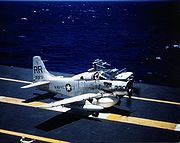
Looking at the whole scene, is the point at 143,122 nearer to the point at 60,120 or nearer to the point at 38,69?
the point at 60,120

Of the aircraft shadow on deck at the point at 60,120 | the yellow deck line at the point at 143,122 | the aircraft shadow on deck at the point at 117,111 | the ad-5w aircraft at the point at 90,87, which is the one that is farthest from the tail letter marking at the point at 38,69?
the yellow deck line at the point at 143,122

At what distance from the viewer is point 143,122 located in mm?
23484

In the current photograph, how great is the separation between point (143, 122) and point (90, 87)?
595cm

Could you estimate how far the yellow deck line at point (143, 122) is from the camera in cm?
2272

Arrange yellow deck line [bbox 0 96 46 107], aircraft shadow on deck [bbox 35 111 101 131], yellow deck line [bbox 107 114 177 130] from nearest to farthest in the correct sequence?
aircraft shadow on deck [bbox 35 111 101 131] → yellow deck line [bbox 107 114 177 130] → yellow deck line [bbox 0 96 46 107]

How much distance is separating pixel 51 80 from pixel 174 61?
57.3 meters

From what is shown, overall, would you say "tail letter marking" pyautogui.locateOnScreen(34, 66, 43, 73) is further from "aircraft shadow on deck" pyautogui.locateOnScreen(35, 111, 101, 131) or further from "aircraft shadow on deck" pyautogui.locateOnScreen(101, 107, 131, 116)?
"aircraft shadow on deck" pyautogui.locateOnScreen(101, 107, 131, 116)

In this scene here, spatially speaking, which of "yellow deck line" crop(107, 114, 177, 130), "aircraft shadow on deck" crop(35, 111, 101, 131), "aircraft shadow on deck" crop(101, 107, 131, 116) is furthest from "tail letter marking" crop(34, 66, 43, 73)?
"yellow deck line" crop(107, 114, 177, 130)

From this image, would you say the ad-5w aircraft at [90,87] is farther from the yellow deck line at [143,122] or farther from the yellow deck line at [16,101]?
the yellow deck line at [16,101]

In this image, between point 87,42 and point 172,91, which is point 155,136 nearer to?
point 172,91

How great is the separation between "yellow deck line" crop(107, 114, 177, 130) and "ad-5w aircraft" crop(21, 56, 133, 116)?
1.20m

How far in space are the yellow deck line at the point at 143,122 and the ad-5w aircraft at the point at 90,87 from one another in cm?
120

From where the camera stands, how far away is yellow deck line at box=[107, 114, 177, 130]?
22.7m

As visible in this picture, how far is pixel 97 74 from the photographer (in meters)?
26.1
